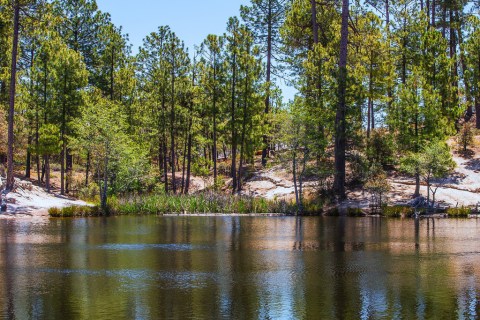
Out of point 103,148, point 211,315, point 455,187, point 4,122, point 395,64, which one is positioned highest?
point 395,64

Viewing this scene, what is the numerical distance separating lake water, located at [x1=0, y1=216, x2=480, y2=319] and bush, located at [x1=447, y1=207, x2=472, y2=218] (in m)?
6.88

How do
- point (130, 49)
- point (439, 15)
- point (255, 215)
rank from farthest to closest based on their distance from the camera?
point (130, 49)
point (439, 15)
point (255, 215)

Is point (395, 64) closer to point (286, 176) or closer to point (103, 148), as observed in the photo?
point (286, 176)

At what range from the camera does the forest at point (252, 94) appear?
42.1m

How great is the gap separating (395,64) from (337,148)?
12009 millimetres

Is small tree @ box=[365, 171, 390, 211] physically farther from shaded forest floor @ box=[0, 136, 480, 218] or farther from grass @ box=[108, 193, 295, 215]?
grass @ box=[108, 193, 295, 215]

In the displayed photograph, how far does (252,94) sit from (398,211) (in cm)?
1800

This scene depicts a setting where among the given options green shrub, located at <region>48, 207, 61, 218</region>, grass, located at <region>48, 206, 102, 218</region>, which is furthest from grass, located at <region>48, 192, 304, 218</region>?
green shrub, located at <region>48, 207, 61, 218</region>

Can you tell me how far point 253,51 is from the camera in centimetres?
5016

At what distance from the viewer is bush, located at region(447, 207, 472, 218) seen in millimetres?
37037

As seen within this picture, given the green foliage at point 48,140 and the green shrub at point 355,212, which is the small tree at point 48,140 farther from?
the green shrub at point 355,212

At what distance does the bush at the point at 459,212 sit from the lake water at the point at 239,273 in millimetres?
6882

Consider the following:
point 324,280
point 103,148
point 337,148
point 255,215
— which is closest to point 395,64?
point 337,148

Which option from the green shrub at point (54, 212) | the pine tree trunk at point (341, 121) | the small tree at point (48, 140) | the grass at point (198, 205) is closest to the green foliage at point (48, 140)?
the small tree at point (48, 140)
